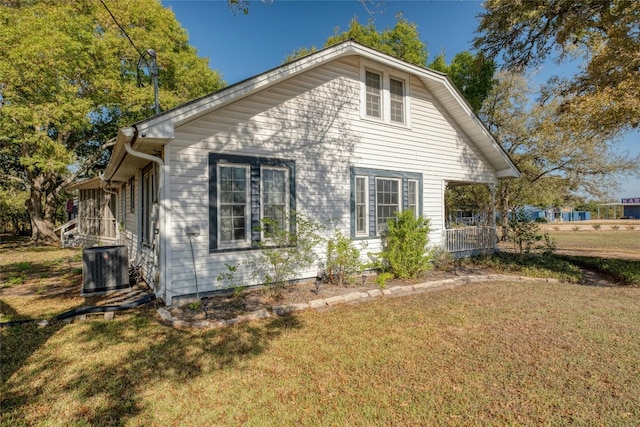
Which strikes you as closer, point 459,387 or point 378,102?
point 459,387

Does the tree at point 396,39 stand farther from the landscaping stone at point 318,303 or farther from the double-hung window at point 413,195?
the landscaping stone at point 318,303

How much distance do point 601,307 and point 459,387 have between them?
477cm

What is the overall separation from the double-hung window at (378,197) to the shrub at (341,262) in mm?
675

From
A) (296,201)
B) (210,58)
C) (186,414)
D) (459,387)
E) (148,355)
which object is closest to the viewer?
(186,414)

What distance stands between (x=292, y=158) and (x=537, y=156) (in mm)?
16099

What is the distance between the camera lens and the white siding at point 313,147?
239 inches

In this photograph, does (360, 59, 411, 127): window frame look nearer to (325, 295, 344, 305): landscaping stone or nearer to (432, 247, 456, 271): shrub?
(432, 247, 456, 271): shrub

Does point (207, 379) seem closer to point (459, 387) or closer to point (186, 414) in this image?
point (186, 414)

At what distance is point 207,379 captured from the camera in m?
3.49

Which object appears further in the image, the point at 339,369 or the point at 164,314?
the point at 164,314

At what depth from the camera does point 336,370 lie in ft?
12.0

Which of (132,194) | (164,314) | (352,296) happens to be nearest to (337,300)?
(352,296)

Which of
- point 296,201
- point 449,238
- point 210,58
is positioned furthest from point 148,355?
point 210,58

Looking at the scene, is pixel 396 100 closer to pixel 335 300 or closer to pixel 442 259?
pixel 442 259
